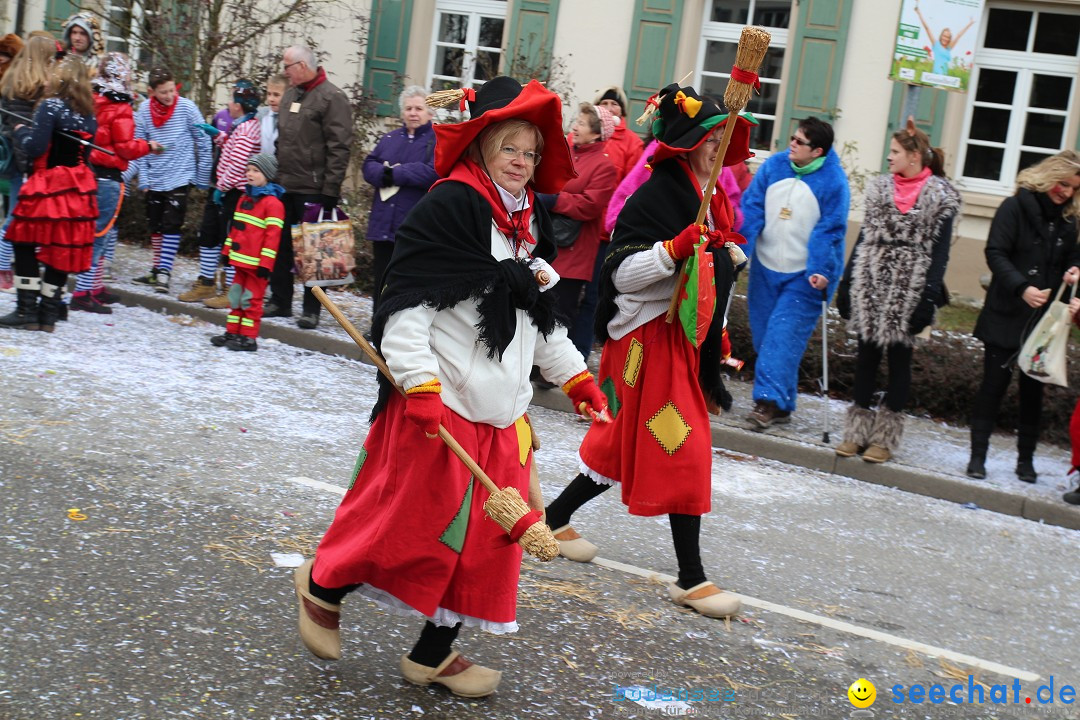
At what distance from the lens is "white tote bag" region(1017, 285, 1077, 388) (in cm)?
740

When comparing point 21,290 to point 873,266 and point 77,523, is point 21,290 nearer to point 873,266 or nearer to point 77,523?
point 77,523

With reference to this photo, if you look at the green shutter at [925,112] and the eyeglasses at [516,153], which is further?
the green shutter at [925,112]

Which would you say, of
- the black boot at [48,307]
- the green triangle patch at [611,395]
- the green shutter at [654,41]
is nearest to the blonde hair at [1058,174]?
the green triangle patch at [611,395]

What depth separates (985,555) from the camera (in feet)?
20.9

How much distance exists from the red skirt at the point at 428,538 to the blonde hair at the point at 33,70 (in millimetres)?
5588

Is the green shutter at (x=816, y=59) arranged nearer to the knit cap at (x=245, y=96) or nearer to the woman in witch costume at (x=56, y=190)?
the knit cap at (x=245, y=96)

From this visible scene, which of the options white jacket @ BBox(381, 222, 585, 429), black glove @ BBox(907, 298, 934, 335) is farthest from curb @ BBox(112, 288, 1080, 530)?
white jacket @ BBox(381, 222, 585, 429)

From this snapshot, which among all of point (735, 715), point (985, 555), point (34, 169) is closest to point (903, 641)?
point (735, 715)

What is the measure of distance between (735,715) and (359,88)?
1296 centimetres

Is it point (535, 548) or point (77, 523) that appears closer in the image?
point (535, 548)

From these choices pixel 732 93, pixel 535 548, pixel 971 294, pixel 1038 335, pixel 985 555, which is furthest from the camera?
pixel 971 294

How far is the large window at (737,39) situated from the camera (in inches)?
595

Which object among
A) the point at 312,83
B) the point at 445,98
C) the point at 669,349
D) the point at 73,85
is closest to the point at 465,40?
the point at 312,83

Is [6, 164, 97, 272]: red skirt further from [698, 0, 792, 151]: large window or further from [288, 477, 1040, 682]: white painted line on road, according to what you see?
[698, 0, 792, 151]: large window
